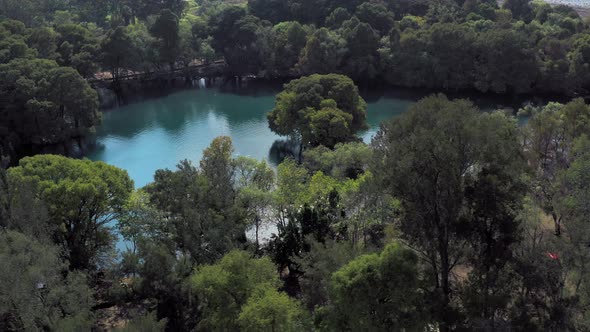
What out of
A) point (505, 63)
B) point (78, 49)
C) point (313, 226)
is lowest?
point (313, 226)

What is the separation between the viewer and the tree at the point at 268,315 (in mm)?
15203

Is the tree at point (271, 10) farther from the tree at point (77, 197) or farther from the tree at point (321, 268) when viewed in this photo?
the tree at point (321, 268)

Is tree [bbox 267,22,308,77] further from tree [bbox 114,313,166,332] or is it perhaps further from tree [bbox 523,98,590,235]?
tree [bbox 114,313,166,332]

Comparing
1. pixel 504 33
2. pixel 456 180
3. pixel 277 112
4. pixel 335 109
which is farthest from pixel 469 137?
pixel 504 33

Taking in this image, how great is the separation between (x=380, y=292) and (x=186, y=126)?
3242 cm

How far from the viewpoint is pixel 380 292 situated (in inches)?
590

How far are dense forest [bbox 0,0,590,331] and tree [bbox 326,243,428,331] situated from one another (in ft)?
0.12

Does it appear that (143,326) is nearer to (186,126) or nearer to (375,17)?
(186,126)

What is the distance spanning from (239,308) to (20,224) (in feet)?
27.3

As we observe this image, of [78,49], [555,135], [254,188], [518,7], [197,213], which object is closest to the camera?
[197,213]

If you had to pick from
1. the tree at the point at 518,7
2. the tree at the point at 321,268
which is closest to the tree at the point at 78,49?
the tree at the point at 321,268

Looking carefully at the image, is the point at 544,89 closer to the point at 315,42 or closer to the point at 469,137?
the point at 315,42

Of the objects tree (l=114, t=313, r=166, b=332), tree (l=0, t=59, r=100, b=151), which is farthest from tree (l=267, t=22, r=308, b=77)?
tree (l=114, t=313, r=166, b=332)

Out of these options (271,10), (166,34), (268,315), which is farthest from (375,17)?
(268,315)
